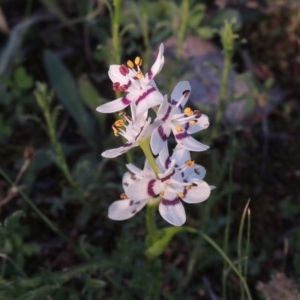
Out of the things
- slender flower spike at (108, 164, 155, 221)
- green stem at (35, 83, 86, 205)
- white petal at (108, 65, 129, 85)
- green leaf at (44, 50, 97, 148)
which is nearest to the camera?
white petal at (108, 65, 129, 85)

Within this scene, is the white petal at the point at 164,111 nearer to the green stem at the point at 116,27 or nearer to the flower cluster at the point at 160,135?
the flower cluster at the point at 160,135

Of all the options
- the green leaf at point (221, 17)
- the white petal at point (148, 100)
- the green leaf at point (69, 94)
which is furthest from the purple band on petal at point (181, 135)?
the green leaf at point (221, 17)

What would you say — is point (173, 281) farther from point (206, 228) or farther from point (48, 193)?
point (48, 193)

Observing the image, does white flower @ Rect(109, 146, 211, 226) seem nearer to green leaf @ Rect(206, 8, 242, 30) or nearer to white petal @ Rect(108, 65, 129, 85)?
white petal @ Rect(108, 65, 129, 85)

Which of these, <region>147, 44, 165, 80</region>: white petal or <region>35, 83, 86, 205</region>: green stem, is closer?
<region>147, 44, 165, 80</region>: white petal

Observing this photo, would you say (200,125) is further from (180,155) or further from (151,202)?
(151,202)

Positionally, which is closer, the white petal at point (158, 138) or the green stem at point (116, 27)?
the white petal at point (158, 138)

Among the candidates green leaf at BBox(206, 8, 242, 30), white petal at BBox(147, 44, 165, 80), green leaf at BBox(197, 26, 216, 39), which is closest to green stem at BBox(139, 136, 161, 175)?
white petal at BBox(147, 44, 165, 80)
